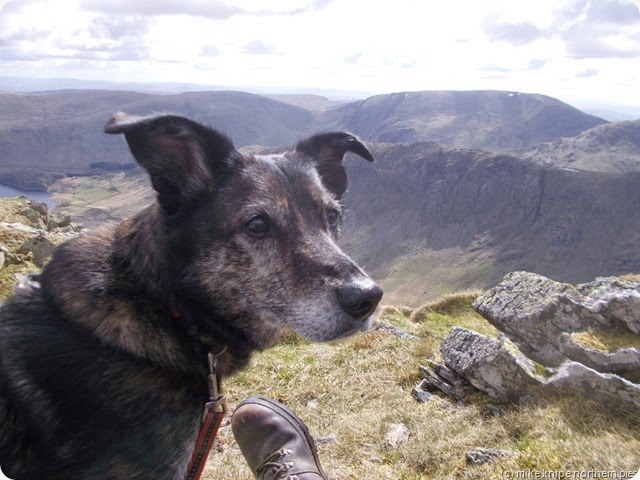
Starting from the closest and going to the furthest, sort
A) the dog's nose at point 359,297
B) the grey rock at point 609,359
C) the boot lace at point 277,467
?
1. the dog's nose at point 359,297
2. the boot lace at point 277,467
3. the grey rock at point 609,359

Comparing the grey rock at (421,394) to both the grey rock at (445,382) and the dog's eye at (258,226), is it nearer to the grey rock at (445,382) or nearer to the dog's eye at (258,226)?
the grey rock at (445,382)

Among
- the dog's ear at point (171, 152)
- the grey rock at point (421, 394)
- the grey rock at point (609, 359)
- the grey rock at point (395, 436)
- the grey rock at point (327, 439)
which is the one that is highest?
the dog's ear at point (171, 152)

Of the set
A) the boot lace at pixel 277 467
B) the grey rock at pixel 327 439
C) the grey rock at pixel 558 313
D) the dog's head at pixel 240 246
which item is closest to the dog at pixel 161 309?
the dog's head at pixel 240 246

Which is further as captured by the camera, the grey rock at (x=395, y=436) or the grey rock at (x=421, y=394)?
the grey rock at (x=421, y=394)

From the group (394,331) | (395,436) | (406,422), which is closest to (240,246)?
(395,436)

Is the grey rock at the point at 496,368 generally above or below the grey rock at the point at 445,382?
above

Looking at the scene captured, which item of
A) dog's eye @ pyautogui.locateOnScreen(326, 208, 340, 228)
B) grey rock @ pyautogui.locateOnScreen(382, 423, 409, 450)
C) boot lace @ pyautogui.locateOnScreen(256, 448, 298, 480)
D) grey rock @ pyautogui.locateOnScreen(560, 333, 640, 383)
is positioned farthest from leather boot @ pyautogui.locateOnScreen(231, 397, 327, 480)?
grey rock @ pyautogui.locateOnScreen(560, 333, 640, 383)

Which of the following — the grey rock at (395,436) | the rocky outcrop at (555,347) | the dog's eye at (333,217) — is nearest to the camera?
the dog's eye at (333,217)

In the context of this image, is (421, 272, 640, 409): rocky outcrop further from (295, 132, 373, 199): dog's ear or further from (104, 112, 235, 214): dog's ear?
(104, 112, 235, 214): dog's ear
